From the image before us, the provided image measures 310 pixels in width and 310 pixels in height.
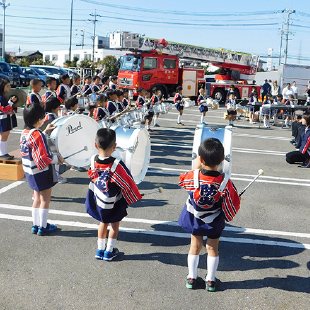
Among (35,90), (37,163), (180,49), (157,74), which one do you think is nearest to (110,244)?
(37,163)

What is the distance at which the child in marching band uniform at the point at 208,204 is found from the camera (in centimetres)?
331

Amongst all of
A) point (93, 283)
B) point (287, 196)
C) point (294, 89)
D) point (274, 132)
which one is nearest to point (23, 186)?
point (93, 283)

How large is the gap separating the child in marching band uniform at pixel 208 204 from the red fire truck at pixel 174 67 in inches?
Result: 718

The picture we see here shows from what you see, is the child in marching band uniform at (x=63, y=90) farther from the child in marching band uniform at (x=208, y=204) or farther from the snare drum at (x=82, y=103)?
the child in marching band uniform at (x=208, y=204)

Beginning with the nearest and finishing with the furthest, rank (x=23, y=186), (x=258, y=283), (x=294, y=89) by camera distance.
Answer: (x=258, y=283)
(x=23, y=186)
(x=294, y=89)

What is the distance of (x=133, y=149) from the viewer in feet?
16.7

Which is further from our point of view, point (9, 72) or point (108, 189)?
point (9, 72)

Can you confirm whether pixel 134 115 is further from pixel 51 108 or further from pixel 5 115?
pixel 51 108

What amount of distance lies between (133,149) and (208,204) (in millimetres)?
1955

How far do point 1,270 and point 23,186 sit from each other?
2780 millimetres

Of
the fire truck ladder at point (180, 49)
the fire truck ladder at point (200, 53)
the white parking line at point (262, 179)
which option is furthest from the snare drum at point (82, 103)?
the fire truck ladder at point (200, 53)

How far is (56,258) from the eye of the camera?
4016 millimetres

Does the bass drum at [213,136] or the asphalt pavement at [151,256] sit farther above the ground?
the bass drum at [213,136]

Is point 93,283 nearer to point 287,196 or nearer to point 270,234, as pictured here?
point 270,234
